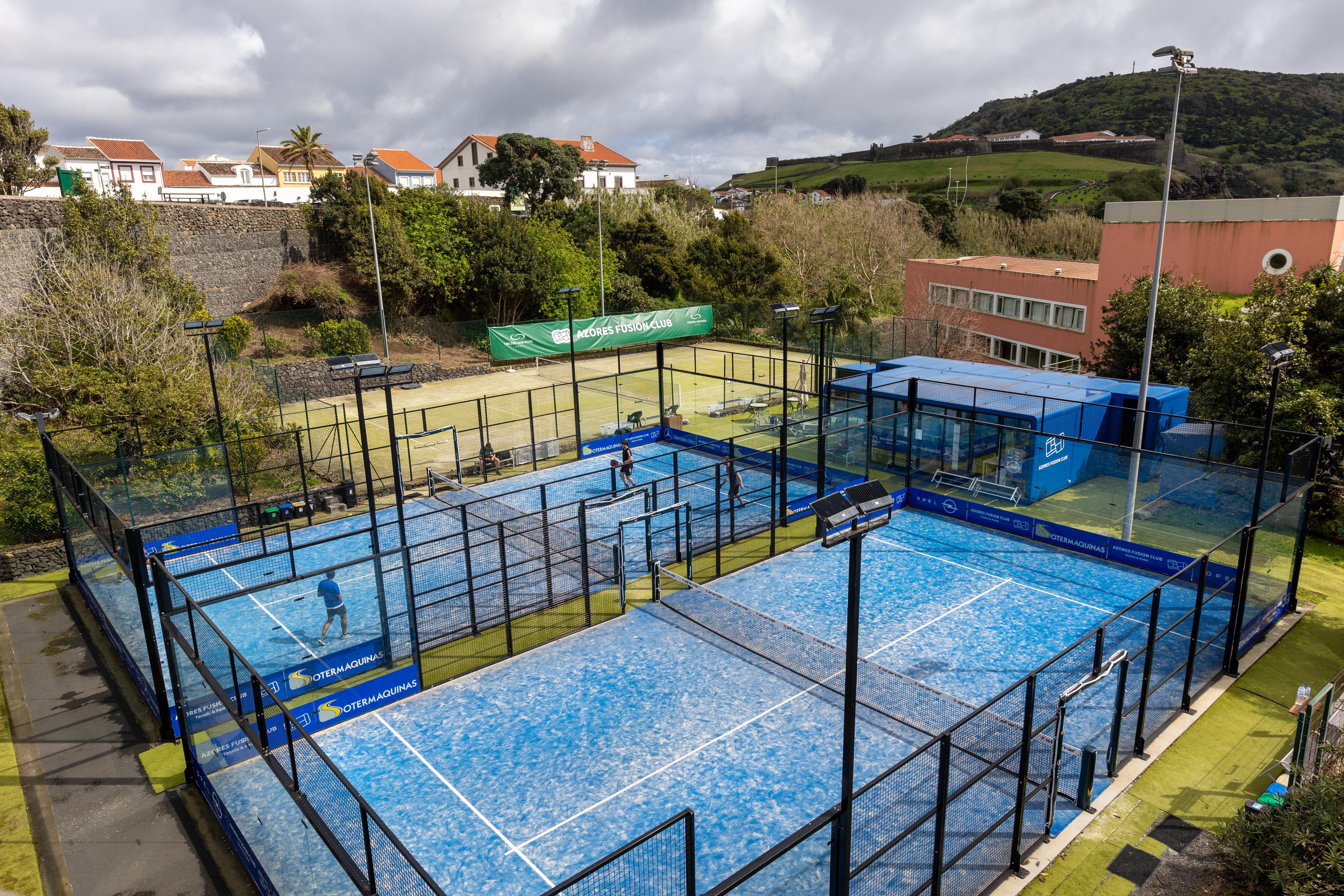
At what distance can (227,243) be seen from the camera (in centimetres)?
4109

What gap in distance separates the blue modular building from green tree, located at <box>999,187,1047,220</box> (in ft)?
188

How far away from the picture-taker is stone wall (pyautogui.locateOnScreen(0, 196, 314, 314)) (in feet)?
127

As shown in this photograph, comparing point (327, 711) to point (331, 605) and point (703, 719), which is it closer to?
point (331, 605)

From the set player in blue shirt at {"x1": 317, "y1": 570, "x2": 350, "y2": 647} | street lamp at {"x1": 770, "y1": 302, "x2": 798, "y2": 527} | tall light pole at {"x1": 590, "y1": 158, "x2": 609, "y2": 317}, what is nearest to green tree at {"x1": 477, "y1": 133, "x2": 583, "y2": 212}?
tall light pole at {"x1": 590, "y1": 158, "x2": 609, "y2": 317}

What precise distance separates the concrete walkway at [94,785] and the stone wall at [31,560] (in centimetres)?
251

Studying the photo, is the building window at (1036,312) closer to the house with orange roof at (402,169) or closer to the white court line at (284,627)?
the white court line at (284,627)

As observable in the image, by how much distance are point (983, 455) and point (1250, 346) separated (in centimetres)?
636

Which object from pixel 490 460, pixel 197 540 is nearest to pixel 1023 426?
pixel 490 460

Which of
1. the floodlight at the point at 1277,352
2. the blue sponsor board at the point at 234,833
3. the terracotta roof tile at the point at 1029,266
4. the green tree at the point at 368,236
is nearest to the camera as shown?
the blue sponsor board at the point at 234,833

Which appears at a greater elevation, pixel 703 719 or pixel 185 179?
pixel 185 179

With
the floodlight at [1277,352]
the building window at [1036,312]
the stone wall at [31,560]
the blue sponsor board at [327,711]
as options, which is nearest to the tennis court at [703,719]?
the blue sponsor board at [327,711]

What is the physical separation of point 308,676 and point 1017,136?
168027 millimetres

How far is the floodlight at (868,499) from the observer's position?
5738mm

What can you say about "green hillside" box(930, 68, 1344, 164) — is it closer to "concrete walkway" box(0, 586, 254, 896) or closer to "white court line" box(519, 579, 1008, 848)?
"white court line" box(519, 579, 1008, 848)
